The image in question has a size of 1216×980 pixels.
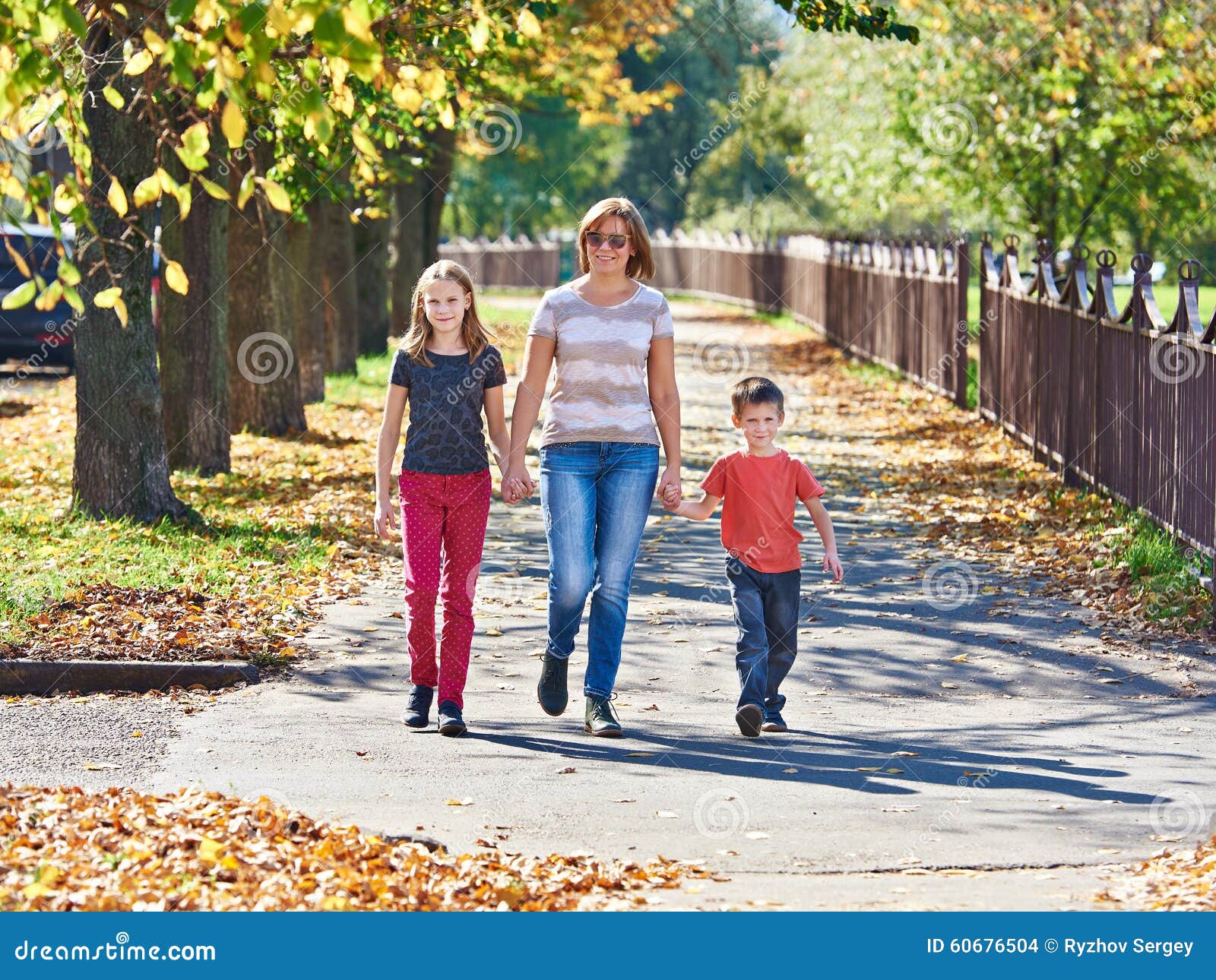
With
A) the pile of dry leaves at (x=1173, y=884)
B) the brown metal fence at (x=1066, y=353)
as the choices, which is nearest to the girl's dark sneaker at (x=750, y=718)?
the pile of dry leaves at (x=1173, y=884)

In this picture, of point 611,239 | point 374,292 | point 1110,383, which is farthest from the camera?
point 374,292

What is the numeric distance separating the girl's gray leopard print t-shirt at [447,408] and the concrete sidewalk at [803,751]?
1065mm

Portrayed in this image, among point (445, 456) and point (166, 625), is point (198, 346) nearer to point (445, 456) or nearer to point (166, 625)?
point (166, 625)

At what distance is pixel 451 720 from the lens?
264 inches

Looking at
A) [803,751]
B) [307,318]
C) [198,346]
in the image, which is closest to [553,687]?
[803,751]

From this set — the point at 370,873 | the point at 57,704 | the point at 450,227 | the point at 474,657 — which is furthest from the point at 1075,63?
the point at 450,227

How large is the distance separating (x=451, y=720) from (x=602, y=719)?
579 millimetres

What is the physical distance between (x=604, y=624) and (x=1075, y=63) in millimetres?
17124

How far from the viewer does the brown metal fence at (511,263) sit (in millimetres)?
56062

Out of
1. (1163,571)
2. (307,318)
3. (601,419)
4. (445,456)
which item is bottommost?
(1163,571)

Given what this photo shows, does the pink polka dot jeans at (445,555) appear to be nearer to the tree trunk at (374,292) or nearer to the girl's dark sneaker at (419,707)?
the girl's dark sneaker at (419,707)

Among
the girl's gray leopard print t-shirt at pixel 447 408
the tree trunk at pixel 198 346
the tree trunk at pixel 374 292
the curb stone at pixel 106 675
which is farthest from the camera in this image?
the tree trunk at pixel 374 292

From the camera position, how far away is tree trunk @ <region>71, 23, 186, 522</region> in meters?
10.8

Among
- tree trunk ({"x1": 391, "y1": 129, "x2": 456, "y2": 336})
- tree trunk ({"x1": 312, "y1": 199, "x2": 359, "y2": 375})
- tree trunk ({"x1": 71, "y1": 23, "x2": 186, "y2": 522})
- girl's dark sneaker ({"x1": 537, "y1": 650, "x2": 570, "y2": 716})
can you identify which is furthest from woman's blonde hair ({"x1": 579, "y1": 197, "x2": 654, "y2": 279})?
tree trunk ({"x1": 391, "y1": 129, "x2": 456, "y2": 336})
